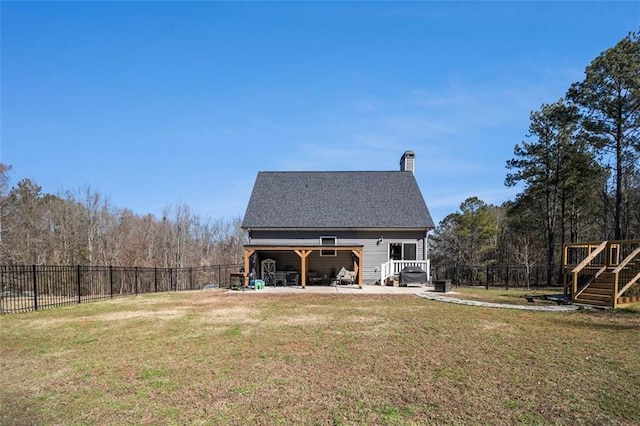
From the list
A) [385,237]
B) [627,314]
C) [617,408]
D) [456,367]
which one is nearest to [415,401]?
[456,367]

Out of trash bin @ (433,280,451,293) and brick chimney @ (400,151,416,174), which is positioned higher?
brick chimney @ (400,151,416,174)

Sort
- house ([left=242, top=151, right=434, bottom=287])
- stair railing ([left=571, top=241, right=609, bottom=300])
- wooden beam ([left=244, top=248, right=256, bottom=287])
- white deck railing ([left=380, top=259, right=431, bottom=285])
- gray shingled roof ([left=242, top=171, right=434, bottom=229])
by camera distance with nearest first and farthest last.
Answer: stair railing ([left=571, top=241, right=609, bottom=300]) < wooden beam ([left=244, top=248, right=256, bottom=287]) < white deck railing ([left=380, top=259, right=431, bottom=285]) < house ([left=242, top=151, right=434, bottom=287]) < gray shingled roof ([left=242, top=171, right=434, bottom=229])

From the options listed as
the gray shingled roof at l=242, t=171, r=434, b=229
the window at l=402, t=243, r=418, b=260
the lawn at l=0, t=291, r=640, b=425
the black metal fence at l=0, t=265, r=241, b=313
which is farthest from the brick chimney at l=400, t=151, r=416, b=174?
the lawn at l=0, t=291, r=640, b=425

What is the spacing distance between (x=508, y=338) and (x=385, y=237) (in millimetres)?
12665

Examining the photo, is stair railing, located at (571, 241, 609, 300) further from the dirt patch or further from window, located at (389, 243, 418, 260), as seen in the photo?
the dirt patch

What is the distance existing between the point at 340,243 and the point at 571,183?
55.0ft

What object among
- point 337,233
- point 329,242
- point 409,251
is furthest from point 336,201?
point 409,251

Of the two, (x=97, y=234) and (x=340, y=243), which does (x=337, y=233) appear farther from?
(x=97, y=234)

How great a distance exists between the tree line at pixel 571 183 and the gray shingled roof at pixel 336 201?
8.51 metres

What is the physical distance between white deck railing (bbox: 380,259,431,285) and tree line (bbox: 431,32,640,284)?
7.72 meters

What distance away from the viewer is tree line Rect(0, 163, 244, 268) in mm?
23922

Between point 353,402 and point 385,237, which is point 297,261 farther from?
point 353,402

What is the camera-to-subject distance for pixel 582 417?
3.70 m

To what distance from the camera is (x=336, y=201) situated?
2130 centimetres
